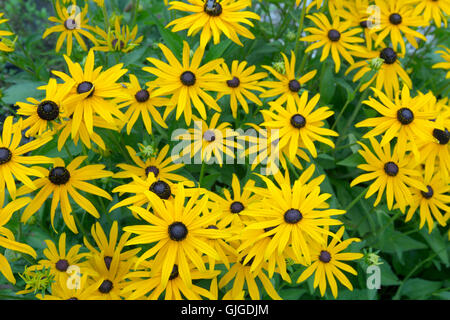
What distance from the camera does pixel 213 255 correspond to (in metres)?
0.90

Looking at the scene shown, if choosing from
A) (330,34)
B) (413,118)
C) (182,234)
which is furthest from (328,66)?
(182,234)

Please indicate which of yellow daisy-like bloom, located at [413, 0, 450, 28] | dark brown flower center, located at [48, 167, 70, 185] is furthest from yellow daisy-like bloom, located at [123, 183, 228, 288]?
yellow daisy-like bloom, located at [413, 0, 450, 28]

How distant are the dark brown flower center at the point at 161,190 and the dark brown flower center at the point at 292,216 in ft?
1.02

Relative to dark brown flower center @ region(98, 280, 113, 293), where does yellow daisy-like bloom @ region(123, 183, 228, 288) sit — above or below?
above

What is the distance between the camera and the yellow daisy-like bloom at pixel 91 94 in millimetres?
1097

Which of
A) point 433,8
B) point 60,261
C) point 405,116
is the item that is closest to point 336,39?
point 433,8

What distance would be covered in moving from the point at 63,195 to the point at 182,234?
44cm

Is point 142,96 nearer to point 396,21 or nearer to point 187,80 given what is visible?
point 187,80

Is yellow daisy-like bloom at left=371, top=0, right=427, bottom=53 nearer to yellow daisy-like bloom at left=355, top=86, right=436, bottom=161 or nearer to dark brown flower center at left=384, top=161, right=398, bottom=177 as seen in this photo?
yellow daisy-like bloom at left=355, top=86, right=436, bottom=161

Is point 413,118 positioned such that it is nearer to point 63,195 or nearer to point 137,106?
point 137,106

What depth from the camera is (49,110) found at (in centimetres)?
108

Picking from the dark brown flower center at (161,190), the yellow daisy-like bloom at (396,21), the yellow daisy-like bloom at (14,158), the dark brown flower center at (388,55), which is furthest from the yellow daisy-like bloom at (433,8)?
the yellow daisy-like bloom at (14,158)

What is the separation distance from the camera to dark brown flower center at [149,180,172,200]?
42.2 inches

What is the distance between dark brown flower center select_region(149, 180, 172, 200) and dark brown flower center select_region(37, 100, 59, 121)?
322 millimetres
